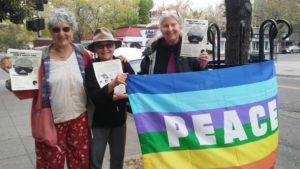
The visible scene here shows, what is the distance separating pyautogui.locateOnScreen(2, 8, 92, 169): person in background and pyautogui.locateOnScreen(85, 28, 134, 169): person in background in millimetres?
115

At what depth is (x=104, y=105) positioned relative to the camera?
3.12 meters

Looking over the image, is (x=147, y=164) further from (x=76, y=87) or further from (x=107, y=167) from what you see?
(x=107, y=167)

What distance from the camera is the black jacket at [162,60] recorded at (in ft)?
9.93

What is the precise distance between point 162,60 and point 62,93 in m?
0.93

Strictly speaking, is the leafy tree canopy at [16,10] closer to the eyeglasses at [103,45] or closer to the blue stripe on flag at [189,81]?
the eyeglasses at [103,45]

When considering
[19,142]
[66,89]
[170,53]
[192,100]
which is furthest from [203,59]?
[19,142]

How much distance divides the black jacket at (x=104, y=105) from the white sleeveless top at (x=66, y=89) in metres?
0.09

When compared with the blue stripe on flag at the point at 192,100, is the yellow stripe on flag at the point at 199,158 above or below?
below

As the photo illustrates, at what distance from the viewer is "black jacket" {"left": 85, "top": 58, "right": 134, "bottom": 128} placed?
2902mm

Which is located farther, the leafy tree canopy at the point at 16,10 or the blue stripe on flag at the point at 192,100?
the leafy tree canopy at the point at 16,10

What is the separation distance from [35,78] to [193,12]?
4618cm

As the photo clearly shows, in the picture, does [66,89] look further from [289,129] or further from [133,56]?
[133,56]

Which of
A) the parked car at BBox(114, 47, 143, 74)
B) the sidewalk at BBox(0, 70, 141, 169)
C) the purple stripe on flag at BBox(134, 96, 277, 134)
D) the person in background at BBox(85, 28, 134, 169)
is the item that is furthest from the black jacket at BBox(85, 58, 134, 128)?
the parked car at BBox(114, 47, 143, 74)

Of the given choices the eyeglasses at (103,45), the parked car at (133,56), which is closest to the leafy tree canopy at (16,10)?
the parked car at (133,56)
